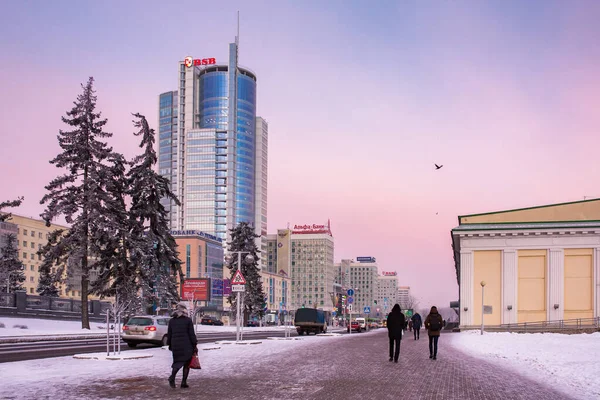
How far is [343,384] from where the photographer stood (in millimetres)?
14312

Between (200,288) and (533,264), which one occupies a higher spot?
(533,264)

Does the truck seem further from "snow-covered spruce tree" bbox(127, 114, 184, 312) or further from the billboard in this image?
the billboard

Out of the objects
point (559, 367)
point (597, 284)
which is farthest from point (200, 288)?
point (559, 367)

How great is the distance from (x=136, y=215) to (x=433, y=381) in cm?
4210

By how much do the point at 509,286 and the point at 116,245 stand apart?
35139 millimetres

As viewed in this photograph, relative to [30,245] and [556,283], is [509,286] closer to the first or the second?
[556,283]

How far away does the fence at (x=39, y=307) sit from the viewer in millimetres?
50156

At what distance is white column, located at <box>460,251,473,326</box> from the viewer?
5994cm

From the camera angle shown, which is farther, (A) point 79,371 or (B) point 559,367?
(B) point 559,367

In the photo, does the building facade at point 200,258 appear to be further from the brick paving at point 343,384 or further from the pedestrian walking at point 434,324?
the brick paving at point 343,384

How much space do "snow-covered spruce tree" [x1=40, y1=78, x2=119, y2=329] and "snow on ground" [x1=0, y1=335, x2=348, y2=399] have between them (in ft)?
86.6

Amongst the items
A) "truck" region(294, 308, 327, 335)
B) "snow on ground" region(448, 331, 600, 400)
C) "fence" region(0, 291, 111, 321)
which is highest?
"snow on ground" region(448, 331, 600, 400)

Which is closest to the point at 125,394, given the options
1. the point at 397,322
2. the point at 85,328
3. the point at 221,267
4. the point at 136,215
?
the point at 397,322

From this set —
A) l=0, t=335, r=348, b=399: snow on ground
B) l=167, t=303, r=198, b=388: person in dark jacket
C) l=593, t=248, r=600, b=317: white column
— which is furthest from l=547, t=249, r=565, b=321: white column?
l=167, t=303, r=198, b=388: person in dark jacket
